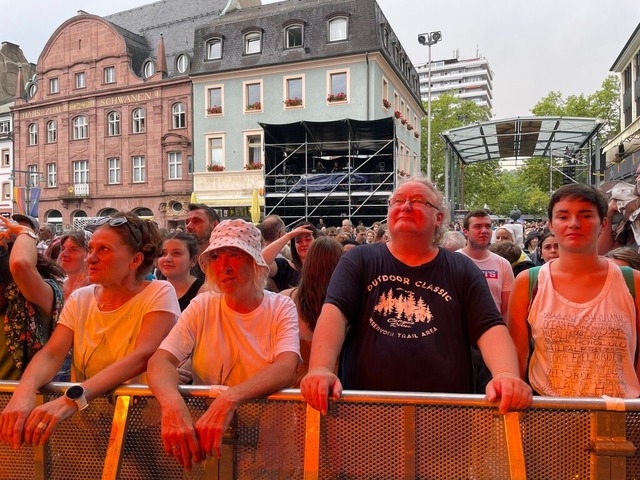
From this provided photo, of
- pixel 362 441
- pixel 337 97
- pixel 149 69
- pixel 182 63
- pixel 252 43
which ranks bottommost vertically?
pixel 362 441

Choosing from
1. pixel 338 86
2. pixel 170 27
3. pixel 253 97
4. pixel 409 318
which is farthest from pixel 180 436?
pixel 170 27

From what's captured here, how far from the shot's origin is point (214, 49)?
1061 inches

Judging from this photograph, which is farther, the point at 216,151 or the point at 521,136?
the point at 216,151

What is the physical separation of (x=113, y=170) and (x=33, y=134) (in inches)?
305

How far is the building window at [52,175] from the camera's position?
1233 inches

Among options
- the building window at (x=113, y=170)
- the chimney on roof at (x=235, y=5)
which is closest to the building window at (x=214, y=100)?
the chimney on roof at (x=235, y=5)

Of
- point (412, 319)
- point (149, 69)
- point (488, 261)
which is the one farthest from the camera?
point (149, 69)

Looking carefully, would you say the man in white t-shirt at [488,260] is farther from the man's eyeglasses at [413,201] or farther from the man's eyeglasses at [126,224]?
the man's eyeglasses at [126,224]

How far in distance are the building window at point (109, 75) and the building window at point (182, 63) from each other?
4101 mm

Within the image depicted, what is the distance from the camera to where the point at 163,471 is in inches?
69.6

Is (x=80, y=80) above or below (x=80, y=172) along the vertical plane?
Result: above

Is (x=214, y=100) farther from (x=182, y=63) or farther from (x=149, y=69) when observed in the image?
(x=149, y=69)

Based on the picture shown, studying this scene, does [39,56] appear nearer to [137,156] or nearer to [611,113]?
[137,156]

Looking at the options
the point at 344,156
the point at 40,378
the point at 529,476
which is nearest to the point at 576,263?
the point at 529,476
